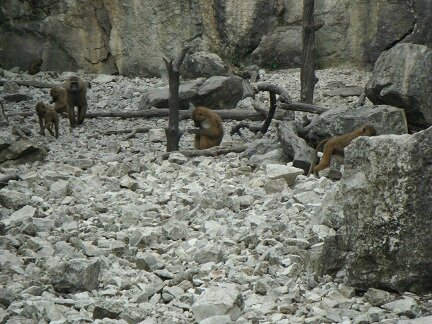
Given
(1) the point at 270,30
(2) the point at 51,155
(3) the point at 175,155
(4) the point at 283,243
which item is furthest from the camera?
(1) the point at 270,30

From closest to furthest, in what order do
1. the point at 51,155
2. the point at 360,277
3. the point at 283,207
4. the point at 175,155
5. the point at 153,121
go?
1. the point at 360,277
2. the point at 283,207
3. the point at 175,155
4. the point at 51,155
5. the point at 153,121

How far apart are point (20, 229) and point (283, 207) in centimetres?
289

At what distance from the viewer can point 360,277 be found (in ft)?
19.7

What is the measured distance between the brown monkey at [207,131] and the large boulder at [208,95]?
4.10 metres

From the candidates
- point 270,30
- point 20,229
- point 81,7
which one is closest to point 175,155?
point 20,229

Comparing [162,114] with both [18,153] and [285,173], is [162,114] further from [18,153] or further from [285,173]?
[285,173]

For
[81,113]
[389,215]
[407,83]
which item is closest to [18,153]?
[81,113]

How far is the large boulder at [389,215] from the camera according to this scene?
5.78 m

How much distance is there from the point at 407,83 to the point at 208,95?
535cm

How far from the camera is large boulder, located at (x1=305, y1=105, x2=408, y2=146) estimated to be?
12.6 meters

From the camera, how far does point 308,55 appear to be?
18.0 meters

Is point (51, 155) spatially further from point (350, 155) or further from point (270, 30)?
point (270, 30)

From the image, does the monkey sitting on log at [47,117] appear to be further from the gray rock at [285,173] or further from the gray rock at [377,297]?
the gray rock at [377,297]

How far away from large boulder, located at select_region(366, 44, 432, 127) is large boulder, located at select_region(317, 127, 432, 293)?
7926 mm
